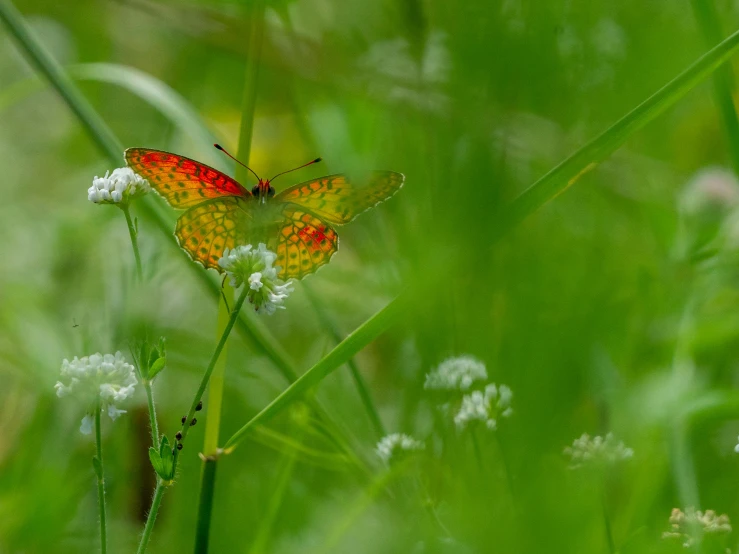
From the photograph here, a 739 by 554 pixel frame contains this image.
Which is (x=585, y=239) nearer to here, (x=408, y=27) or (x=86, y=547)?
(x=408, y=27)

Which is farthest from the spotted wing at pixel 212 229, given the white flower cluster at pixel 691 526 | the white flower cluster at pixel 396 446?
the white flower cluster at pixel 691 526

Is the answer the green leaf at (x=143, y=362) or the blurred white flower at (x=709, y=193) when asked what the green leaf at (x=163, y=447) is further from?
the blurred white flower at (x=709, y=193)

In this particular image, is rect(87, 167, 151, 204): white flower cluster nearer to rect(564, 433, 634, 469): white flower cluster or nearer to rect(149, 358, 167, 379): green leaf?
rect(149, 358, 167, 379): green leaf

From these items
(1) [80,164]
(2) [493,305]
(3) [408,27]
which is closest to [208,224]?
(3) [408,27]

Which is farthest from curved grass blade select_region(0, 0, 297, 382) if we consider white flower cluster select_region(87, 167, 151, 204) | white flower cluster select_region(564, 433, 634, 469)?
white flower cluster select_region(564, 433, 634, 469)

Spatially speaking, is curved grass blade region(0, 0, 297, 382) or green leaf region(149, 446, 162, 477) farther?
curved grass blade region(0, 0, 297, 382)

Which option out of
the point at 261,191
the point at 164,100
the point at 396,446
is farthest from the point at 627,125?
the point at 164,100

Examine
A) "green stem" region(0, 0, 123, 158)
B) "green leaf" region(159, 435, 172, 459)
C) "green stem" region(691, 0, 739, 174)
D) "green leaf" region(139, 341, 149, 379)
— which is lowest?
"green leaf" region(159, 435, 172, 459)
